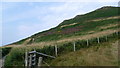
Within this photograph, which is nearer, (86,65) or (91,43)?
(86,65)

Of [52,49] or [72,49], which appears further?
[72,49]

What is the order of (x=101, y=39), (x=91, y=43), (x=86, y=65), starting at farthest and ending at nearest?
1. (x=101, y=39)
2. (x=91, y=43)
3. (x=86, y=65)

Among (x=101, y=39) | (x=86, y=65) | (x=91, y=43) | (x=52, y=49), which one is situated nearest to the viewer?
(x=86, y=65)

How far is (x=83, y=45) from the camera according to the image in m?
25.0

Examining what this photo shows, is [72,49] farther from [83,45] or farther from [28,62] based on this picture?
[28,62]

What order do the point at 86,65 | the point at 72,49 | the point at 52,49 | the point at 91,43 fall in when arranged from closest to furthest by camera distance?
1. the point at 86,65
2. the point at 52,49
3. the point at 72,49
4. the point at 91,43

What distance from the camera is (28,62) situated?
1502 cm

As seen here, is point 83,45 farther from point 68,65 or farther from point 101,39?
point 68,65

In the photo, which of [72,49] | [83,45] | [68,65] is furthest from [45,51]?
[68,65]

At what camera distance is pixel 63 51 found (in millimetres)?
22875

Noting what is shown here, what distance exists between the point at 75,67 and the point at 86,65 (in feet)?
2.59

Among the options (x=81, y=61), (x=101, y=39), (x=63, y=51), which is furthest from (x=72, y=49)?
(x=81, y=61)

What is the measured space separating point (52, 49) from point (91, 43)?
5.82 metres

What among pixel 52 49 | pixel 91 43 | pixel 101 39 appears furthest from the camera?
pixel 101 39
